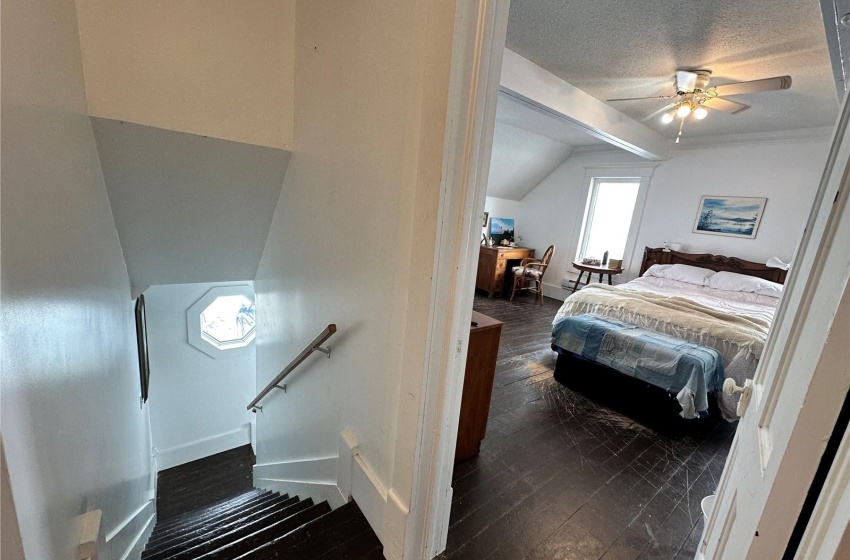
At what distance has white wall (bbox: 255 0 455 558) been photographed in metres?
0.98

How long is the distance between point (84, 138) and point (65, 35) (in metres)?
0.35

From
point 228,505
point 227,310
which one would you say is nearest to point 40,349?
point 228,505

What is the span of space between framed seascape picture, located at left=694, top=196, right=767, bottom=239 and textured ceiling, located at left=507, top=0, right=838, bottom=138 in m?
1.19

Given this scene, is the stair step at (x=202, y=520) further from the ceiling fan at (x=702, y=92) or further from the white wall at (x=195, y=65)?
the ceiling fan at (x=702, y=92)

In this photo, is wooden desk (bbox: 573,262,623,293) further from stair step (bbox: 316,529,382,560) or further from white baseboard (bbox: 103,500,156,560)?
white baseboard (bbox: 103,500,156,560)

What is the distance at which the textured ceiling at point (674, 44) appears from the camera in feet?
5.98

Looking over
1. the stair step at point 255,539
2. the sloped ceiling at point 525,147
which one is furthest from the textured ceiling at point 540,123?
the stair step at point 255,539

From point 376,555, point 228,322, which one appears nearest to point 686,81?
point 376,555

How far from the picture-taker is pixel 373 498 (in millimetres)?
1343

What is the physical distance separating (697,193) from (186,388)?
695 cm

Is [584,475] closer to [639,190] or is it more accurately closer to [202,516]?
[202,516]

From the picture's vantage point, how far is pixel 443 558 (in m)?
1.30

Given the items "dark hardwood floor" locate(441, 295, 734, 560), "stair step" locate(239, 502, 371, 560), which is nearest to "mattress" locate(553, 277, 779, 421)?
"dark hardwood floor" locate(441, 295, 734, 560)

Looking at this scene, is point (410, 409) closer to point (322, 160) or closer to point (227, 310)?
point (322, 160)
